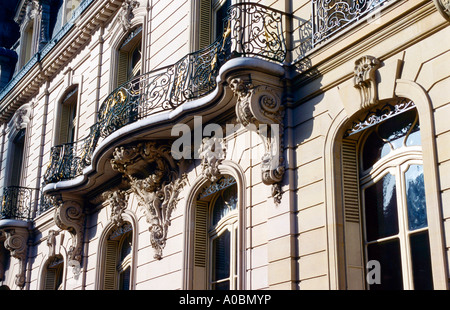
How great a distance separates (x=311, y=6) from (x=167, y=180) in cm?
437

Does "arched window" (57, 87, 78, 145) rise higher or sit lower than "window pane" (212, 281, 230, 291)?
higher

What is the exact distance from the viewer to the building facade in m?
8.67

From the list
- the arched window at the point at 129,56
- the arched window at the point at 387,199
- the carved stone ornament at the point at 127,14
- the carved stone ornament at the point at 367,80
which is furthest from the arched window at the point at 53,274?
the carved stone ornament at the point at 367,80

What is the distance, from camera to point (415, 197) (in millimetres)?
8625

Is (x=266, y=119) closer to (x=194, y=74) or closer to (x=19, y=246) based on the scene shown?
(x=194, y=74)

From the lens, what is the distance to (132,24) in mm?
16234

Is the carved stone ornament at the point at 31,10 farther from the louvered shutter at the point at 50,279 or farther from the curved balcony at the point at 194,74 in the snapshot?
the louvered shutter at the point at 50,279

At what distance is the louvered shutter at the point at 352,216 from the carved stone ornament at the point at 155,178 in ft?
12.6

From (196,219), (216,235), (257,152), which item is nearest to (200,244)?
(216,235)

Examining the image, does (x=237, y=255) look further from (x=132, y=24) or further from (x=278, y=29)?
(x=132, y=24)

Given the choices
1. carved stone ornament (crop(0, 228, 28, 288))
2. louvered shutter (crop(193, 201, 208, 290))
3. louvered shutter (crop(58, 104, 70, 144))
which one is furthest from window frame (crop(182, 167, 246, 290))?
carved stone ornament (crop(0, 228, 28, 288))

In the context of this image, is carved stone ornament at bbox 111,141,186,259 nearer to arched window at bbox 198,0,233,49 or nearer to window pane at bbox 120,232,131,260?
window pane at bbox 120,232,131,260

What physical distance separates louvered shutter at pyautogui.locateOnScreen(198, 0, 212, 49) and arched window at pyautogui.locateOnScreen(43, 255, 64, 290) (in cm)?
716

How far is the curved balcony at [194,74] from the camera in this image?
35.8 feet
